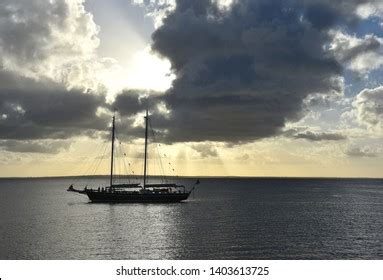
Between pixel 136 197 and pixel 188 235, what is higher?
pixel 136 197

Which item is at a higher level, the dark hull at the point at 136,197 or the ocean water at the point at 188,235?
the dark hull at the point at 136,197

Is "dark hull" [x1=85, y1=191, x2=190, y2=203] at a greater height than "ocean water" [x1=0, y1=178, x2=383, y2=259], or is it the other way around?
"dark hull" [x1=85, y1=191, x2=190, y2=203]

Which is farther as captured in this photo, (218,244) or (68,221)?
(68,221)

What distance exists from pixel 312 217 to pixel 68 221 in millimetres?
58068

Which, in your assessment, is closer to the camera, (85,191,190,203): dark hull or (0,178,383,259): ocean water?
(0,178,383,259): ocean water

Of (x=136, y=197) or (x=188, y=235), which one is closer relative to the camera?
(x=188, y=235)

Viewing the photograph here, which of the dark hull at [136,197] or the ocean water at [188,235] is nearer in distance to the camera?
the ocean water at [188,235]

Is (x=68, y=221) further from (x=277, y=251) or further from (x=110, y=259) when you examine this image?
(x=277, y=251)

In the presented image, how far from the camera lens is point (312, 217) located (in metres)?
119
